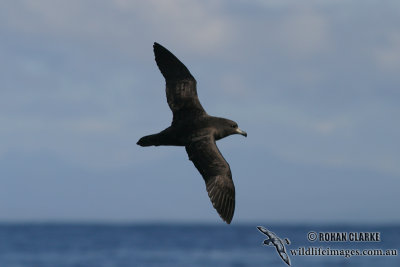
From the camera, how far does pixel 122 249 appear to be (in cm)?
8081

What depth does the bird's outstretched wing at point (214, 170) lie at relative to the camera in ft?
45.8

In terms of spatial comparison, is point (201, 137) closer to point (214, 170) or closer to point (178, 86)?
point (214, 170)

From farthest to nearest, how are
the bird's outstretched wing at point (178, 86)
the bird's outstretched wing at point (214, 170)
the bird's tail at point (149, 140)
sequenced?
1. the bird's outstretched wing at point (178, 86)
2. the bird's tail at point (149, 140)
3. the bird's outstretched wing at point (214, 170)

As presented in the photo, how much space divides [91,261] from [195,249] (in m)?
20.0

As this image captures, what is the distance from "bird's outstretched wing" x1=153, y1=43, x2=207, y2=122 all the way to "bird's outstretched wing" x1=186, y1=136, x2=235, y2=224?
84 cm

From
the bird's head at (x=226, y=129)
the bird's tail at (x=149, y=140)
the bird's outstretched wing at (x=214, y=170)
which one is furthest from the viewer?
the bird's head at (x=226, y=129)

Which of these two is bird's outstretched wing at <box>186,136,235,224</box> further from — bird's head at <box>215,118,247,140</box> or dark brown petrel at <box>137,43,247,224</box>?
bird's head at <box>215,118,247,140</box>

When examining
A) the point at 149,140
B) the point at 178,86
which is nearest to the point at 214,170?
the point at 149,140

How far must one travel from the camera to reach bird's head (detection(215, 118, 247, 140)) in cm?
1481

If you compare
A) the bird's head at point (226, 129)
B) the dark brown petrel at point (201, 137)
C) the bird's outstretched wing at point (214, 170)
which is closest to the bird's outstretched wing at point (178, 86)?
the dark brown petrel at point (201, 137)

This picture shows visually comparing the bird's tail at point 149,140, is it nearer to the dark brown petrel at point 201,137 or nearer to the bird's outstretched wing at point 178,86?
the dark brown petrel at point 201,137

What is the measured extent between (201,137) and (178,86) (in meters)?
1.60

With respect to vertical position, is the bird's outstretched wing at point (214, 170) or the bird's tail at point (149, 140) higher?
the bird's tail at point (149, 140)

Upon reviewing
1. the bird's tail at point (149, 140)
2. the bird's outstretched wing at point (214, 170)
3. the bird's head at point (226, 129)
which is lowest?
the bird's outstretched wing at point (214, 170)
